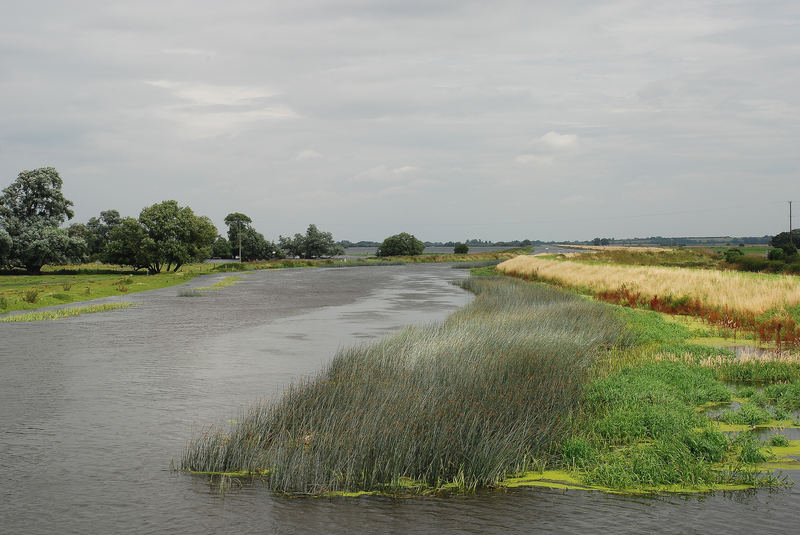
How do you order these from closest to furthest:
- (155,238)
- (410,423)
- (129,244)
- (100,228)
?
(410,423)
(129,244)
(155,238)
(100,228)

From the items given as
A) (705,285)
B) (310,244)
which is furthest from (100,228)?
(705,285)

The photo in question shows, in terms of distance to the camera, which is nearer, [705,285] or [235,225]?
[705,285]

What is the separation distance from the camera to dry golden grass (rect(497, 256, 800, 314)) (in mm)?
25562

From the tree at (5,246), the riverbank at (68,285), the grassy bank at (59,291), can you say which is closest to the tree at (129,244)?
the riverbank at (68,285)

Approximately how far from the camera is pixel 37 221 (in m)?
77.8

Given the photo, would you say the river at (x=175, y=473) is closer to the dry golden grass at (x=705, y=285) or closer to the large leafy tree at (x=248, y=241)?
the dry golden grass at (x=705, y=285)

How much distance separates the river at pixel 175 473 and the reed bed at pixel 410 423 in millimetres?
486

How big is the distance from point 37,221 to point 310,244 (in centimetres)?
8781

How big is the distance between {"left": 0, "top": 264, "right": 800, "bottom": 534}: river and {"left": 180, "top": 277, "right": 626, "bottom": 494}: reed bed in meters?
0.49

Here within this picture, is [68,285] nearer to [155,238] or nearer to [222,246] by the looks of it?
[155,238]

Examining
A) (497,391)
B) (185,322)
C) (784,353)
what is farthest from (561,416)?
(185,322)

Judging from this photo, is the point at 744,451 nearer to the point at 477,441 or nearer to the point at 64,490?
the point at 477,441

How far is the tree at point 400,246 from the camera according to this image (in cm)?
18600

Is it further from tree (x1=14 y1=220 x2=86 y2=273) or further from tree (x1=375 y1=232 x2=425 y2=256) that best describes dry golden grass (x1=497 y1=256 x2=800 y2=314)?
tree (x1=375 y1=232 x2=425 y2=256)
